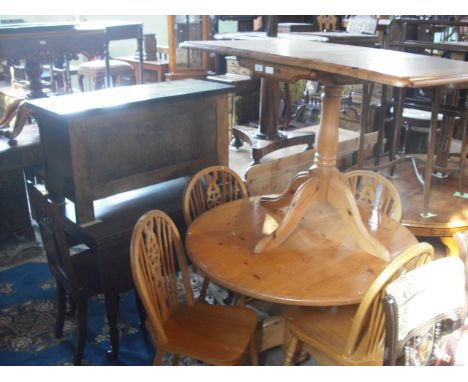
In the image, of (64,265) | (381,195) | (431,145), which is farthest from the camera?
(431,145)

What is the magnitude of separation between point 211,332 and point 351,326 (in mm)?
517

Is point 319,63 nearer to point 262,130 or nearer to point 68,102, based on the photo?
point 68,102

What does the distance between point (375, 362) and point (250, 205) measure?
0.97 meters

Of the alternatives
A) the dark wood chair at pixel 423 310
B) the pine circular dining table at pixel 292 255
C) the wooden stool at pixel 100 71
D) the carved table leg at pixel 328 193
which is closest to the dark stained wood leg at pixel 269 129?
the pine circular dining table at pixel 292 255

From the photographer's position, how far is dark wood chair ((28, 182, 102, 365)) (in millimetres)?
1981

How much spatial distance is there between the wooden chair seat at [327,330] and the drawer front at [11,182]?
200 centimetres

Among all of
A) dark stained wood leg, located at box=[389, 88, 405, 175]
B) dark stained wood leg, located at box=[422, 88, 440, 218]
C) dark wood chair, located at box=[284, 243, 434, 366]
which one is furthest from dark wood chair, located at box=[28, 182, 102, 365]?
dark stained wood leg, located at box=[389, 88, 405, 175]

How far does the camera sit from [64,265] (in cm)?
207

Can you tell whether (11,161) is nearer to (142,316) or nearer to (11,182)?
(11,182)

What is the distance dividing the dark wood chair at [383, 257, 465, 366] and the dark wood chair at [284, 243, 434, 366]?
0.35 ft

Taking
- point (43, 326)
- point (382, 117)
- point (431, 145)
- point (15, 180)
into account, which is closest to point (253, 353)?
point (43, 326)

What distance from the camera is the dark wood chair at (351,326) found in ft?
4.86

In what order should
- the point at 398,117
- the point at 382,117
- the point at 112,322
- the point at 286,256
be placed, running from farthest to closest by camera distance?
the point at 382,117
the point at 398,117
the point at 112,322
the point at 286,256
